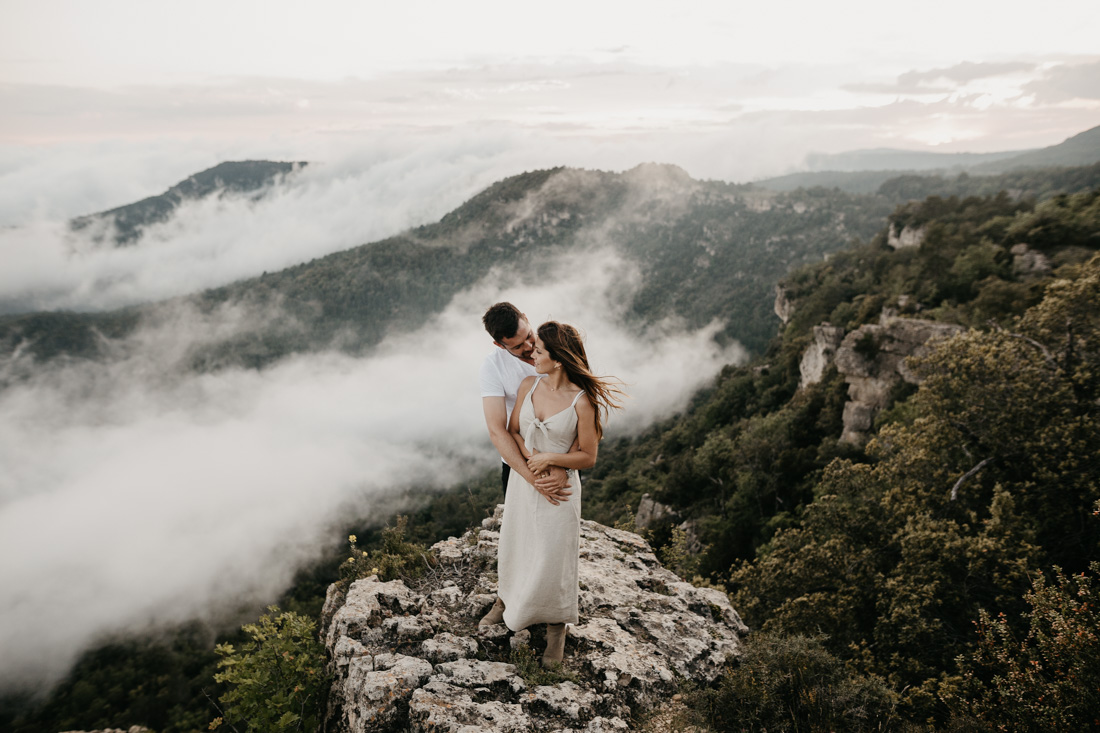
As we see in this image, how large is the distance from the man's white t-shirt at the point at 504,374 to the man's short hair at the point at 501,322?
173 mm

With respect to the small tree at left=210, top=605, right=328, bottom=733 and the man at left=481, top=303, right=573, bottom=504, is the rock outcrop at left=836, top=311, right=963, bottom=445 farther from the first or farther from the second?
the small tree at left=210, top=605, right=328, bottom=733

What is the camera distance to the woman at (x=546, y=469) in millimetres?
4184

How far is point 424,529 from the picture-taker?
8406 centimetres

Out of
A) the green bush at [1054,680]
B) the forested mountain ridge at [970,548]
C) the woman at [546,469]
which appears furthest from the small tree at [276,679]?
the green bush at [1054,680]

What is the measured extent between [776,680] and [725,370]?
8130 centimetres

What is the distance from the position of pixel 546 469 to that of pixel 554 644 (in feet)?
6.74

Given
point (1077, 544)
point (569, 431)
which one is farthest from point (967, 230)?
point (569, 431)


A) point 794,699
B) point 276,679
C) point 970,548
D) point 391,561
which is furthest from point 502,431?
point 970,548

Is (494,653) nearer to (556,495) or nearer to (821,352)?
(556,495)

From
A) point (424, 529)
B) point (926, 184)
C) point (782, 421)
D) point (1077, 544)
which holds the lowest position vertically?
point (424, 529)

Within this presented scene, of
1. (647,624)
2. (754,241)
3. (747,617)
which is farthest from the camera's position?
(754,241)

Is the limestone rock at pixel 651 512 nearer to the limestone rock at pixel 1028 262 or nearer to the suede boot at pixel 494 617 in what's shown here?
the limestone rock at pixel 1028 262

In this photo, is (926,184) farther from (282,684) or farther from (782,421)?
(282,684)

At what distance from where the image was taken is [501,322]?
15.3ft
